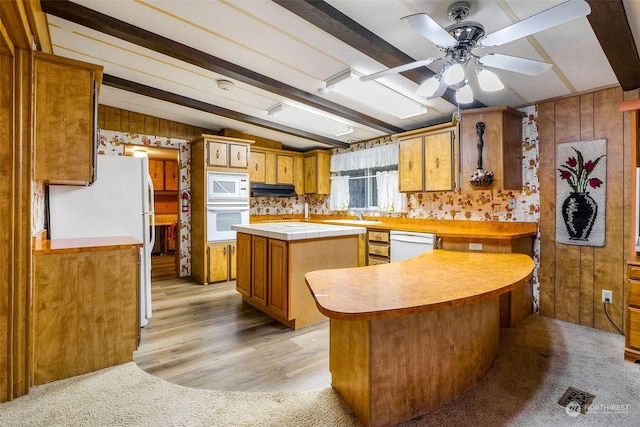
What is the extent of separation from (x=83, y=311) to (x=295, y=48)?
253 centimetres

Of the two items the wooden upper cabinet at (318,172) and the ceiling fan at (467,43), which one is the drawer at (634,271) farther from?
the wooden upper cabinet at (318,172)

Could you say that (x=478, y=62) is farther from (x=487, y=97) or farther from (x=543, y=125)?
(x=543, y=125)

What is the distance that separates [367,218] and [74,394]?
13.9ft

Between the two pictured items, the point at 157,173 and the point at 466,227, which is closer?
the point at 466,227

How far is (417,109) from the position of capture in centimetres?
362

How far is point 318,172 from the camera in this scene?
233 inches

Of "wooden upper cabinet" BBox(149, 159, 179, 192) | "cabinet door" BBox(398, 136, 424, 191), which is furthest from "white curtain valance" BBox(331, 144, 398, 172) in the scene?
"wooden upper cabinet" BBox(149, 159, 179, 192)

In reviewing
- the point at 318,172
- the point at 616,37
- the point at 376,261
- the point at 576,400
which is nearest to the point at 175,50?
the point at 616,37

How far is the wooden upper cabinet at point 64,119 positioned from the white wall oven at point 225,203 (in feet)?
7.85

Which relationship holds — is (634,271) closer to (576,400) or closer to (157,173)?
(576,400)

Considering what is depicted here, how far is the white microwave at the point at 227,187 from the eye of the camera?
4.67 meters

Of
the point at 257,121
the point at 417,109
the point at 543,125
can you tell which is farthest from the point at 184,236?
the point at 543,125

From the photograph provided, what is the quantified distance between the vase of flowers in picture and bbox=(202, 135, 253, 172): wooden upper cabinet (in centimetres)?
415

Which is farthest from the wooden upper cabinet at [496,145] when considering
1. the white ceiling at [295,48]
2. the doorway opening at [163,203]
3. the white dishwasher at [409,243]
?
the doorway opening at [163,203]
